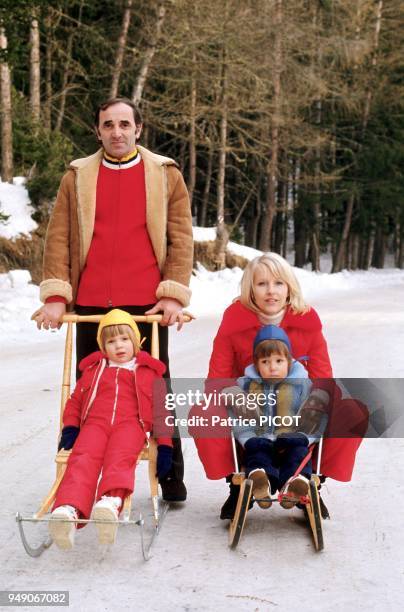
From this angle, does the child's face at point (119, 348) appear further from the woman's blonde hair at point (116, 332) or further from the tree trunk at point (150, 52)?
the tree trunk at point (150, 52)

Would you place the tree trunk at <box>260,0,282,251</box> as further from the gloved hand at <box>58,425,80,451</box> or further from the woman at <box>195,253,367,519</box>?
the gloved hand at <box>58,425,80,451</box>

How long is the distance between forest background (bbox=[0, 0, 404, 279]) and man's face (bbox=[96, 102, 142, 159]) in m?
8.64

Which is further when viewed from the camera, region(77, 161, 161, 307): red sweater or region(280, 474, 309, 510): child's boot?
region(77, 161, 161, 307): red sweater

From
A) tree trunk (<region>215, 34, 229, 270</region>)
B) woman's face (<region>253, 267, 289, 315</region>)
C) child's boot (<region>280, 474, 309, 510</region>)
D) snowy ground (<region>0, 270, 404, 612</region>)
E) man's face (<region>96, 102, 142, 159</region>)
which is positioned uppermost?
man's face (<region>96, 102, 142, 159</region>)

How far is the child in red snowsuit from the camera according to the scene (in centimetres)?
334

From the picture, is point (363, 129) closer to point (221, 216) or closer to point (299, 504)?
point (221, 216)

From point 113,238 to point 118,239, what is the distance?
3 centimetres

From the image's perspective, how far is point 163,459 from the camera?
12.2ft

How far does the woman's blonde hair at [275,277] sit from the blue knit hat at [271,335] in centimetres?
18

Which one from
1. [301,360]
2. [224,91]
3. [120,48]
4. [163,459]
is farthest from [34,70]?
[163,459]

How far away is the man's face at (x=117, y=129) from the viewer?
13.1 ft

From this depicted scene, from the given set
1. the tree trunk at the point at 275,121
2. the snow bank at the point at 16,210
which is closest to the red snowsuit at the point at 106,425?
the snow bank at the point at 16,210

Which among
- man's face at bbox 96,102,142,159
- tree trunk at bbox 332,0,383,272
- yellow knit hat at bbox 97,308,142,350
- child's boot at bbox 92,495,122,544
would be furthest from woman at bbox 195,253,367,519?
tree trunk at bbox 332,0,383,272

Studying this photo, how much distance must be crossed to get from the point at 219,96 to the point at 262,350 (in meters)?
19.5
